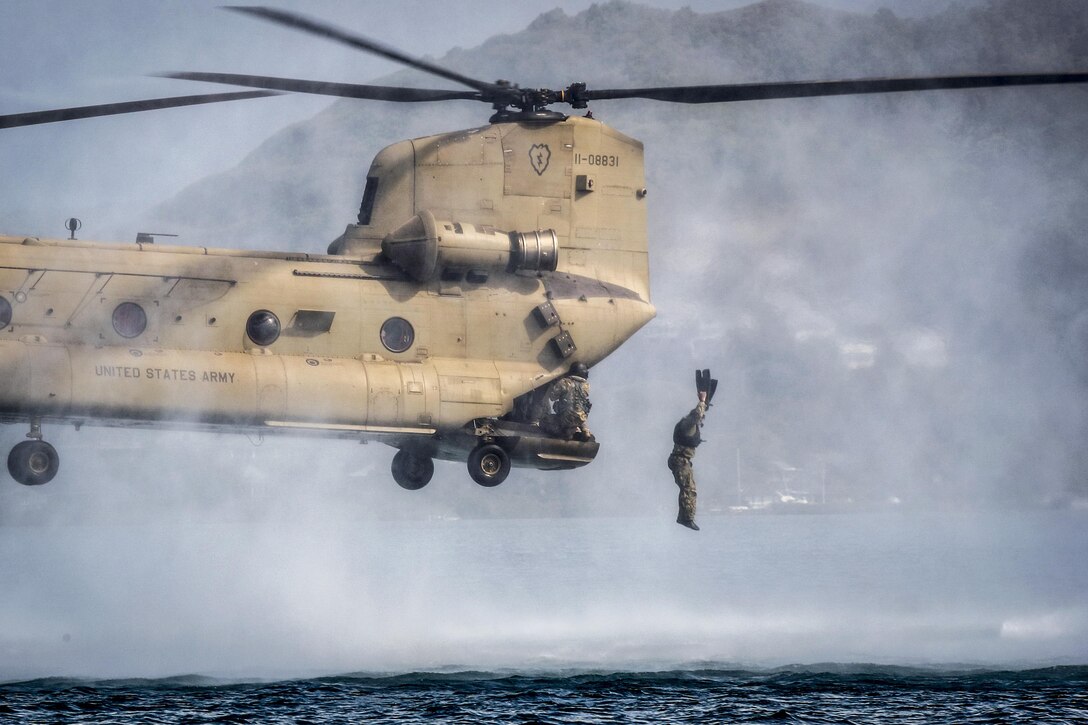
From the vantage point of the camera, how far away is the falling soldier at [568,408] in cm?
2339

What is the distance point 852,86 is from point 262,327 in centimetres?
1008

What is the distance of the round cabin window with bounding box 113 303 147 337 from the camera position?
20.9 meters

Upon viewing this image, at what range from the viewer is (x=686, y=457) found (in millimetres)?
24844

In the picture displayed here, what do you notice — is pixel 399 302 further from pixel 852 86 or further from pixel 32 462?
pixel 852 86

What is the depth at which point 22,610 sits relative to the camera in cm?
8462

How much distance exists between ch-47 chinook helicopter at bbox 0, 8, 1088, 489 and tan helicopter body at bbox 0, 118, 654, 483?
0.11 feet

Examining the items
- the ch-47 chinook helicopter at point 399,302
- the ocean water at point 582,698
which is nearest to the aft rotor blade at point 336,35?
the ch-47 chinook helicopter at point 399,302

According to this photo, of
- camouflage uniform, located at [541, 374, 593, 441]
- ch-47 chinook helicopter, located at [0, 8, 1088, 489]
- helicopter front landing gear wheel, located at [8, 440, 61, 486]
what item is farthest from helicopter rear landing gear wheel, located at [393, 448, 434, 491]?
helicopter front landing gear wheel, located at [8, 440, 61, 486]

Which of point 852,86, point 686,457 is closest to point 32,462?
point 686,457

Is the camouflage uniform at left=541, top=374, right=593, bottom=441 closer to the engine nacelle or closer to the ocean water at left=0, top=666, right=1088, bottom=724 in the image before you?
the engine nacelle

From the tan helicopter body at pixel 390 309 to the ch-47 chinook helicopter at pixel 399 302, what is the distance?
3 centimetres

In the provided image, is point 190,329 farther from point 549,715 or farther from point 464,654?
point 464,654

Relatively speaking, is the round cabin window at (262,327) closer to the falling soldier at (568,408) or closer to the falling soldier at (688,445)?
the falling soldier at (568,408)

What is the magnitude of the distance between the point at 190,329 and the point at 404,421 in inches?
145
